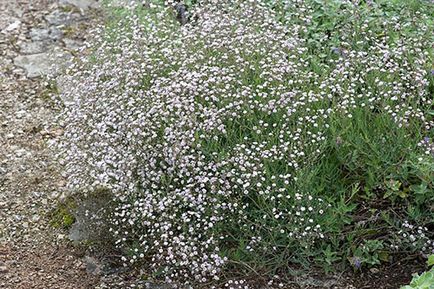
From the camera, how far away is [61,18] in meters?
6.12

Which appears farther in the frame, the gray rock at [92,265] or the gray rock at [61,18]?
the gray rock at [61,18]

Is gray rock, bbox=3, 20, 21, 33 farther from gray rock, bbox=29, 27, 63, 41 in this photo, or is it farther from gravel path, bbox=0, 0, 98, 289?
gray rock, bbox=29, 27, 63, 41

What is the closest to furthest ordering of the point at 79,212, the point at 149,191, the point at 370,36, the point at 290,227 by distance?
1. the point at 290,227
2. the point at 149,191
3. the point at 79,212
4. the point at 370,36

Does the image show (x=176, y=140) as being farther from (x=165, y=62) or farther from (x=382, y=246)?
(x=382, y=246)

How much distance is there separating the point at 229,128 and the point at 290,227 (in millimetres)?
630

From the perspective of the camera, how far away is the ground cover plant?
342cm

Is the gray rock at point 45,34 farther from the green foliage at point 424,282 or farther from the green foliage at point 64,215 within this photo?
the green foliage at point 424,282

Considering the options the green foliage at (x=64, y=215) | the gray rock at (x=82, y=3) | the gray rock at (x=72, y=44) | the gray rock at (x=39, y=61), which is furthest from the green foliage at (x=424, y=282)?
the gray rock at (x=82, y=3)

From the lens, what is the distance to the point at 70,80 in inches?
170

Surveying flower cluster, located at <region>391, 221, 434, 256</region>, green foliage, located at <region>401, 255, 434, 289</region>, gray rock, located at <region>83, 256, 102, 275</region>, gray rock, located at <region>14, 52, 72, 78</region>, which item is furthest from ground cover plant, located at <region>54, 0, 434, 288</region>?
gray rock, located at <region>14, 52, 72, 78</region>

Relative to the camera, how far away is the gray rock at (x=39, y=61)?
5445 mm

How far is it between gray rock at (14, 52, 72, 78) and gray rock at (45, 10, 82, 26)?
508 millimetres

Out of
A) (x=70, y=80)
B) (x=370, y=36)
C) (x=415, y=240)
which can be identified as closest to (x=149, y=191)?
(x=70, y=80)

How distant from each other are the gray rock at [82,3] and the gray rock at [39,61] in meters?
0.78
